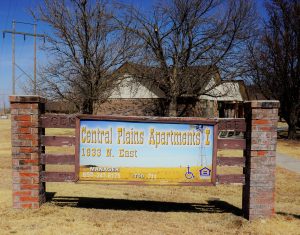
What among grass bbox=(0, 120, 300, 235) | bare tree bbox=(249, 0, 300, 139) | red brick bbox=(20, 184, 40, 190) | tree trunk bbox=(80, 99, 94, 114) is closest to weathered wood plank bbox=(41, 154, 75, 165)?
red brick bbox=(20, 184, 40, 190)

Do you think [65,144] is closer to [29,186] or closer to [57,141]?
[57,141]

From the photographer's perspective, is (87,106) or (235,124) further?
(87,106)

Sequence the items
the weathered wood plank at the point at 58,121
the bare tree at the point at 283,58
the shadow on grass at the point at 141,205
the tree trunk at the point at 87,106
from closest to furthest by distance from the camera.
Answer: the weathered wood plank at the point at 58,121
the shadow on grass at the point at 141,205
the tree trunk at the point at 87,106
the bare tree at the point at 283,58

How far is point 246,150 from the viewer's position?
5.32 metres

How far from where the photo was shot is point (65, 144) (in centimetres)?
530

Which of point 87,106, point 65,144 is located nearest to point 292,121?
point 87,106

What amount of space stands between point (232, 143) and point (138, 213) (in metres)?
1.75

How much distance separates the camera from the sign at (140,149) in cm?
529

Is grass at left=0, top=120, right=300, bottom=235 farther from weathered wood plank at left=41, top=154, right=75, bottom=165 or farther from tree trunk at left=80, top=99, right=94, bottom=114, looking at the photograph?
tree trunk at left=80, top=99, right=94, bottom=114

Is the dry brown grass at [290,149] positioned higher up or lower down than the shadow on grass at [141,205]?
lower down

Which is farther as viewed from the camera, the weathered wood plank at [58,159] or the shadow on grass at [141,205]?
the shadow on grass at [141,205]

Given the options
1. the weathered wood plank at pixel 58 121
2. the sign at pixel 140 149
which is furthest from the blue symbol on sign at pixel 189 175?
the weathered wood plank at pixel 58 121

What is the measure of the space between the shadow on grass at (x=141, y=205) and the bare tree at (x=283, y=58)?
770 inches

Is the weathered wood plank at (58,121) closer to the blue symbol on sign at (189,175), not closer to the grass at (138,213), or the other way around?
the grass at (138,213)
